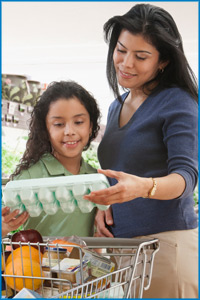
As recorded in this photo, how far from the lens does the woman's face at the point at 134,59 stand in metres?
1.13

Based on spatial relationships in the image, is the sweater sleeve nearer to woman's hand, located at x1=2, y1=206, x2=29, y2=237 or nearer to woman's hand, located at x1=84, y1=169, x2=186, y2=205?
woman's hand, located at x1=84, y1=169, x2=186, y2=205

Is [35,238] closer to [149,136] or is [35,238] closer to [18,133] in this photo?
[149,136]

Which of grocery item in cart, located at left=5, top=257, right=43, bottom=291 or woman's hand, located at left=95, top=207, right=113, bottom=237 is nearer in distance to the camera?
grocery item in cart, located at left=5, top=257, right=43, bottom=291

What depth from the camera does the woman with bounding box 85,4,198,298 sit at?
1100mm

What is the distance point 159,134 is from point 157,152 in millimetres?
56

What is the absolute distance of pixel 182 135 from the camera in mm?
1046

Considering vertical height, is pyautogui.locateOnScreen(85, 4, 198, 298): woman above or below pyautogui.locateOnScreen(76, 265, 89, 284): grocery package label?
above

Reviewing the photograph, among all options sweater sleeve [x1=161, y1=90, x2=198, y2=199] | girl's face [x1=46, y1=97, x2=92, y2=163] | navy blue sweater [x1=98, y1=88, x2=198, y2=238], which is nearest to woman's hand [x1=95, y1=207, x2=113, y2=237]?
navy blue sweater [x1=98, y1=88, x2=198, y2=238]

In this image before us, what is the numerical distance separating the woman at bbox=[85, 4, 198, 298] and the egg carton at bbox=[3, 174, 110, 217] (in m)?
0.32

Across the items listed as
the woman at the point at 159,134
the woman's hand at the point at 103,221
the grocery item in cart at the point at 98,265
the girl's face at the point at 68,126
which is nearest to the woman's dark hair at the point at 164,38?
the woman at the point at 159,134

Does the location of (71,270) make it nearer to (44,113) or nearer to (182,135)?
(182,135)

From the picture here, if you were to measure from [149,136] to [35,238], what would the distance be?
43 centimetres

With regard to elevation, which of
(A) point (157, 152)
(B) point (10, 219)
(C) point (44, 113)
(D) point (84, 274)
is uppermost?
(C) point (44, 113)

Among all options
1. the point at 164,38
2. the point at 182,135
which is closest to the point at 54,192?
the point at 182,135
